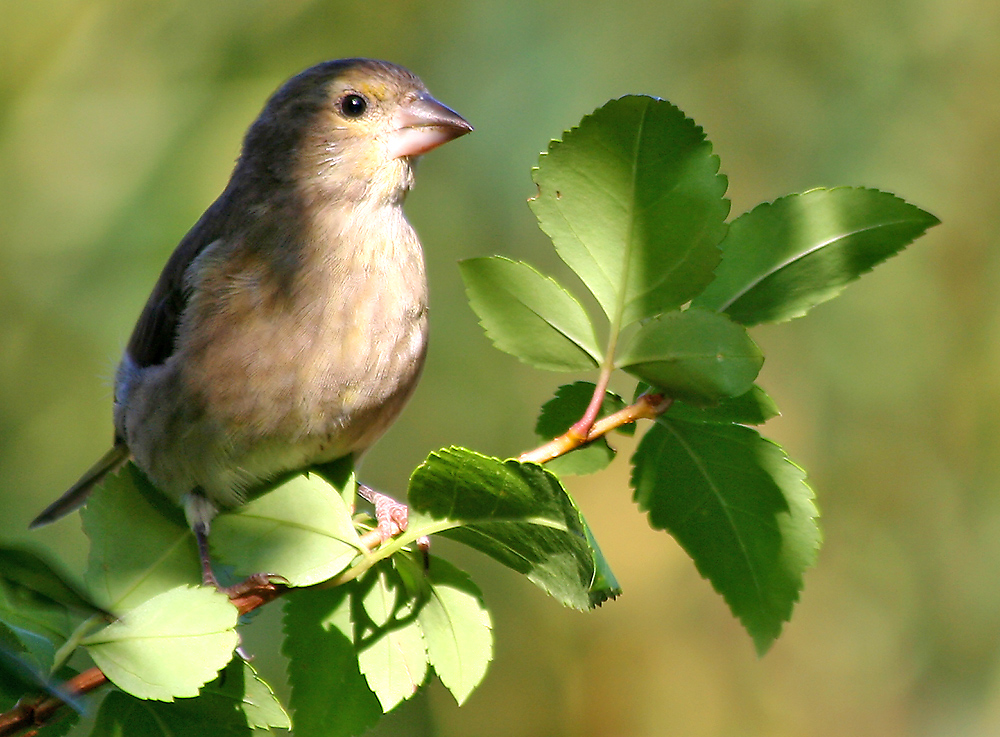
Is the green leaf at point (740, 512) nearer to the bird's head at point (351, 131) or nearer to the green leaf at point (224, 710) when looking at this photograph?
the green leaf at point (224, 710)

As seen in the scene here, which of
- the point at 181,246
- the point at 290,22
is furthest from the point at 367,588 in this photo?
the point at 290,22

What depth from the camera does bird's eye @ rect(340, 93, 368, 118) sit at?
98.3 inches

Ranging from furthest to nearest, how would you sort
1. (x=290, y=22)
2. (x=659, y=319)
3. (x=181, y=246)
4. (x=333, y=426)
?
(x=290, y=22), (x=181, y=246), (x=333, y=426), (x=659, y=319)

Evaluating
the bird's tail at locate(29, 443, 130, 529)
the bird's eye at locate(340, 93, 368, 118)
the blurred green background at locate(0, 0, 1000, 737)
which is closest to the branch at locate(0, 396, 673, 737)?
the bird's eye at locate(340, 93, 368, 118)

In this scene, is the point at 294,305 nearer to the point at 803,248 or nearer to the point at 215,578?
the point at 215,578

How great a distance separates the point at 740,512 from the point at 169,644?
727 mm

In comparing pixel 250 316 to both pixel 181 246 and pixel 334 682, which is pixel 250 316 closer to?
pixel 181 246

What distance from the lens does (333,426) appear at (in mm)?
2088

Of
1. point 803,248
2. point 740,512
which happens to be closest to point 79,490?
point 740,512

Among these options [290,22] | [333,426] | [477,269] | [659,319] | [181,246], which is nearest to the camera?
[659,319]

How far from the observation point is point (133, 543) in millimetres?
1380

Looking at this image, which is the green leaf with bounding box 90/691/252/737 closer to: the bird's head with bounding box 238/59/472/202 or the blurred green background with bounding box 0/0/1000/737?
the bird's head with bounding box 238/59/472/202

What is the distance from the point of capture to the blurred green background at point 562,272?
4.24m

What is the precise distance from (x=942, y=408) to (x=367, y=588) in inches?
142
